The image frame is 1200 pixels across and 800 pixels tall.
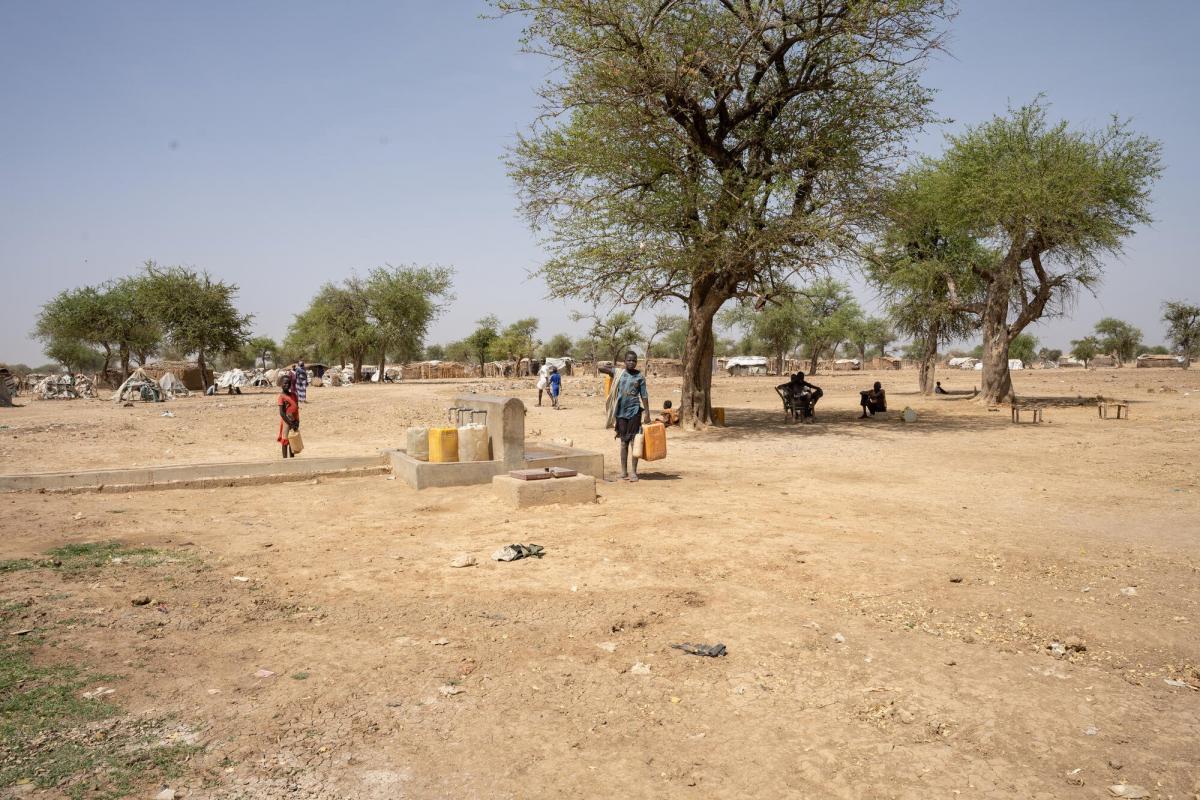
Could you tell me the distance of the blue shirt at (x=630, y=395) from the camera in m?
9.78

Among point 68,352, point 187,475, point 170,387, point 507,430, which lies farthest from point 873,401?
point 68,352

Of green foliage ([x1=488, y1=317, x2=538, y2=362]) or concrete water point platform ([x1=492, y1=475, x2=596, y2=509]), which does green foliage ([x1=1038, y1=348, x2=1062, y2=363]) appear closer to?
green foliage ([x1=488, y1=317, x2=538, y2=362])

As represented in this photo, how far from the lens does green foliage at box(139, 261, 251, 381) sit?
3854 centimetres

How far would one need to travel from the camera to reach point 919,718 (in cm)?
354

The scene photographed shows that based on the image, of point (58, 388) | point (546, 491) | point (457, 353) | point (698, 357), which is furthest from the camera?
point (457, 353)

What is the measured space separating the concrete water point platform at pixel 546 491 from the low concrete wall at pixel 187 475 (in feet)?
12.2

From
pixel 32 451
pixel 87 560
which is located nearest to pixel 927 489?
pixel 87 560

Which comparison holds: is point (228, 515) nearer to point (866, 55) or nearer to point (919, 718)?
point (919, 718)

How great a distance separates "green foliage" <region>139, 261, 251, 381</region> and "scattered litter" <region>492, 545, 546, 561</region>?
38614 mm

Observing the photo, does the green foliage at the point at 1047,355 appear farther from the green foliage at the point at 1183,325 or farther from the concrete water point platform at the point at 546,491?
the concrete water point platform at the point at 546,491

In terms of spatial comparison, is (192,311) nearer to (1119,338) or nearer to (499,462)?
(499,462)

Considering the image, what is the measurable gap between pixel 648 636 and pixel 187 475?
845 cm

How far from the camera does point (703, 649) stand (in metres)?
4.32

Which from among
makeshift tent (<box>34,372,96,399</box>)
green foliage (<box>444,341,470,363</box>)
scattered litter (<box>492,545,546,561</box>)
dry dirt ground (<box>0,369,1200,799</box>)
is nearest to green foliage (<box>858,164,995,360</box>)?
dry dirt ground (<box>0,369,1200,799</box>)
